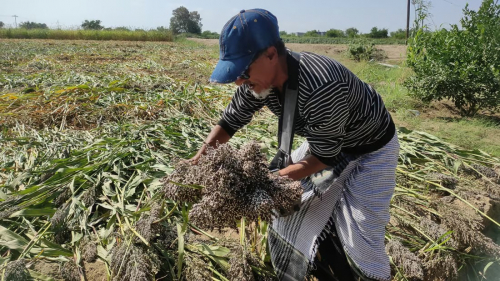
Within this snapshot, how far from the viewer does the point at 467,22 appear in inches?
223

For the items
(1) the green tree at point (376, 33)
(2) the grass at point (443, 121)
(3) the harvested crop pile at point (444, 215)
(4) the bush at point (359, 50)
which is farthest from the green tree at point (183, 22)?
(3) the harvested crop pile at point (444, 215)

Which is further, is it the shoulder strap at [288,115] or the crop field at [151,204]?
the crop field at [151,204]

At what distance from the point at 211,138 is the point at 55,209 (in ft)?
3.71

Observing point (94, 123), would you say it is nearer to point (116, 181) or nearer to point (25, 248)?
point (116, 181)

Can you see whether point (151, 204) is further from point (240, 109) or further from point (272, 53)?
point (272, 53)

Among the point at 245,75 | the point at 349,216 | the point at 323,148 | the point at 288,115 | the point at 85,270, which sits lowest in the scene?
the point at 85,270

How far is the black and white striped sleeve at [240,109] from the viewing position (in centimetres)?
180

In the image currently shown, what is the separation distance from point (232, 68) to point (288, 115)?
1.16 ft

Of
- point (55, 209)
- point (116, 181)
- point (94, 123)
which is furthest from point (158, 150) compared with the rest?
point (94, 123)

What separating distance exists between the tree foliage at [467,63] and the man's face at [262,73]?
5111 millimetres

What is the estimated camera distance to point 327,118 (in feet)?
4.58

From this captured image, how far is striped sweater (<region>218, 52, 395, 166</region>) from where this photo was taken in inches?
54.6

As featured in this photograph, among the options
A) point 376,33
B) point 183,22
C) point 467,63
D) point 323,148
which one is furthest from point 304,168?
point 183,22

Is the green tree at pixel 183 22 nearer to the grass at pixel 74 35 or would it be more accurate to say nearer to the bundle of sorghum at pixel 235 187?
the grass at pixel 74 35
